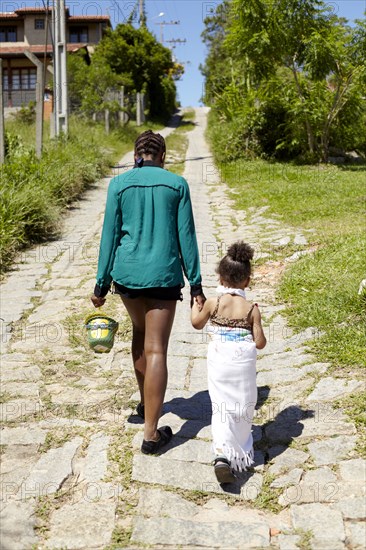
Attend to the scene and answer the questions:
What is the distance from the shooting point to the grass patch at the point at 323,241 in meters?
5.19

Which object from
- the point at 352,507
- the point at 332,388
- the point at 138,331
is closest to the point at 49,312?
the point at 138,331

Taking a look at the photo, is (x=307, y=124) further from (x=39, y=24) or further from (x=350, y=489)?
(x=39, y=24)

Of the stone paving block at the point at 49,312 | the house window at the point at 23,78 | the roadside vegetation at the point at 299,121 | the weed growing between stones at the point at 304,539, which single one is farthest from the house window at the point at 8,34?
the weed growing between stones at the point at 304,539

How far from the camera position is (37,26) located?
43.3 metres

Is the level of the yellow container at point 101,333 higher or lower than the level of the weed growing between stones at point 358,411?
higher

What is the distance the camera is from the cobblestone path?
3.11 meters

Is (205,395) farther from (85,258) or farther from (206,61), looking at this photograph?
(206,61)

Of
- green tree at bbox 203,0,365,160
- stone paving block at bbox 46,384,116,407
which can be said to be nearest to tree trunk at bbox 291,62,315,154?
green tree at bbox 203,0,365,160

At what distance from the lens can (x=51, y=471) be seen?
3713mm

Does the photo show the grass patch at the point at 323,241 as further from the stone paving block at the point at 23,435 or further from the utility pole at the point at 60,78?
the utility pole at the point at 60,78

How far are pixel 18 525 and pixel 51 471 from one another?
1.69 feet

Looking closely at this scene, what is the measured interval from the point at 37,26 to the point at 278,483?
44.6 m

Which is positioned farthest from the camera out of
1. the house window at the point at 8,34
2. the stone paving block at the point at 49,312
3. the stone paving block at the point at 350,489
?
the house window at the point at 8,34

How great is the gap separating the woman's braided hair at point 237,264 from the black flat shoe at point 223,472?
0.95m
